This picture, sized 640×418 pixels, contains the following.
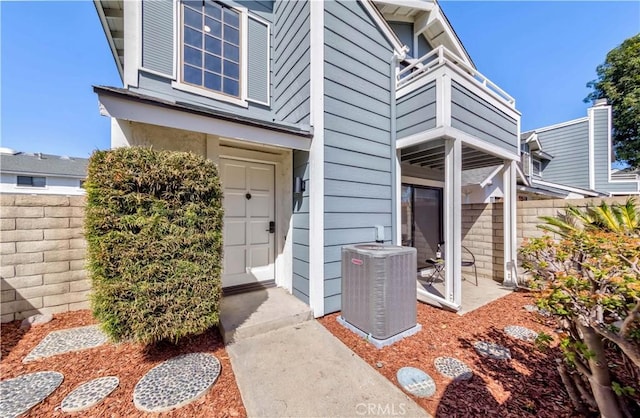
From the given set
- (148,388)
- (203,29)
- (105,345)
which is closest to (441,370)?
(148,388)

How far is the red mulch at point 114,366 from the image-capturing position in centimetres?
184

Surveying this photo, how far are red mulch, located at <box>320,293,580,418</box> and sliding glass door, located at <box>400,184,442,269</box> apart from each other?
2440 millimetres

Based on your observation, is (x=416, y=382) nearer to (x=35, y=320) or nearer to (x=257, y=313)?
(x=257, y=313)

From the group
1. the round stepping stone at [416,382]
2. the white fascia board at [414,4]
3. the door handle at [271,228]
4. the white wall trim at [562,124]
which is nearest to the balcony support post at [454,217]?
the round stepping stone at [416,382]

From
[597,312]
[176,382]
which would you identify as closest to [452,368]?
[597,312]

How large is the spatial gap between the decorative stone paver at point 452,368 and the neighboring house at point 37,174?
1712cm

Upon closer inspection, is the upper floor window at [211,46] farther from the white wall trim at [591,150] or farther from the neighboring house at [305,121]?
the white wall trim at [591,150]

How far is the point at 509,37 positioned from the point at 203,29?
407 inches

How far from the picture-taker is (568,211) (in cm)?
411

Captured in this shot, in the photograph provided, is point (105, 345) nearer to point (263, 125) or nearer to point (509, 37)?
point (263, 125)

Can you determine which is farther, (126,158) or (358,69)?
(358,69)

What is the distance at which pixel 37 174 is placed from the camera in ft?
44.0

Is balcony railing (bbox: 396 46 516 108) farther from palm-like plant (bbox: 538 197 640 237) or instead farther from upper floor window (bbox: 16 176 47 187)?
upper floor window (bbox: 16 176 47 187)

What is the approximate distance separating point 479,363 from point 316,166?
9.90ft
